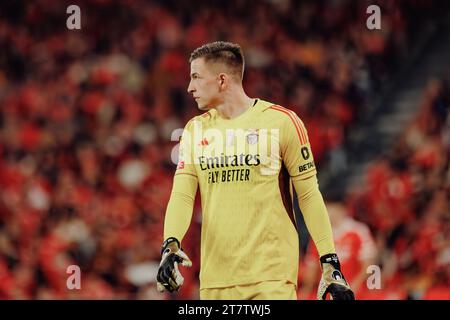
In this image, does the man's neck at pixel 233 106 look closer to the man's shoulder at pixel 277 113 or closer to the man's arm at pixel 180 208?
the man's shoulder at pixel 277 113

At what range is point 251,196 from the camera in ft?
15.2

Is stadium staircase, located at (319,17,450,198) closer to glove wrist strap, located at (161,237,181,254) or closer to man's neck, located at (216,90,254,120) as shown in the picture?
man's neck, located at (216,90,254,120)

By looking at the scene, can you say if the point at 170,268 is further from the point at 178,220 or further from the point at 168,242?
the point at 178,220

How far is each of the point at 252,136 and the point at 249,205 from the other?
1.07ft

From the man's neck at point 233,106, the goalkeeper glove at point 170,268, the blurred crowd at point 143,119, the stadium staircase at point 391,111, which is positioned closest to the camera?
the goalkeeper glove at point 170,268

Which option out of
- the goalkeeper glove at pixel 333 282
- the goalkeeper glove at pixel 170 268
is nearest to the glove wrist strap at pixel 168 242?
the goalkeeper glove at pixel 170 268

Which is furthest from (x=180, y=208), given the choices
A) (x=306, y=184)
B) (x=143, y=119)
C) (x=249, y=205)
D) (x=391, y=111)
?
(x=391, y=111)

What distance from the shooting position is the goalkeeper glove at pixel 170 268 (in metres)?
4.46

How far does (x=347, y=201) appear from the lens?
8797mm

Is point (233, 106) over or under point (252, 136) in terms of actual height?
over

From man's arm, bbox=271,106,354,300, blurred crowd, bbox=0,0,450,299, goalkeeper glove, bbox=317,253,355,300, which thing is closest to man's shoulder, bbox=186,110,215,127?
man's arm, bbox=271,106,354,300

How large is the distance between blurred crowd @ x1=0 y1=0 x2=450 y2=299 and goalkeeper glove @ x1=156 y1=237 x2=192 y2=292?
3.80 metres

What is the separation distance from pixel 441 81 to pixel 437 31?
1.06 metres

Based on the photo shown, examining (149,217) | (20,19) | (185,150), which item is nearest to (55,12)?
(20,19)
